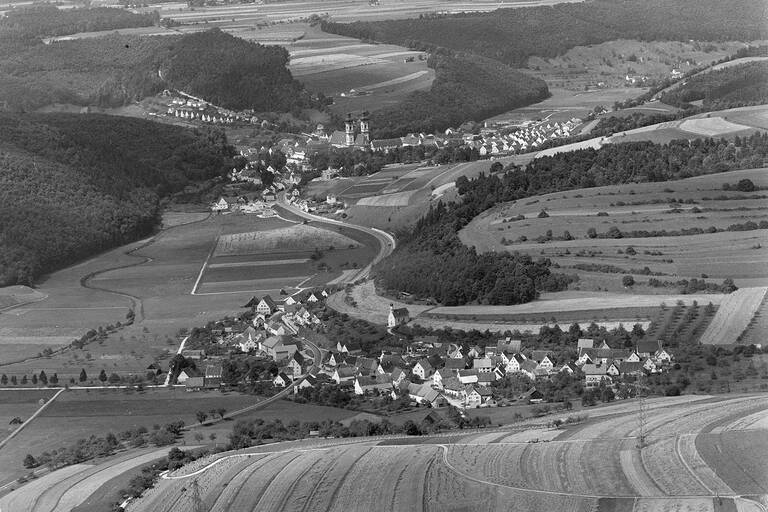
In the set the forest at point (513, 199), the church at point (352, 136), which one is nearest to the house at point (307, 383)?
the forest at point (513, 199)

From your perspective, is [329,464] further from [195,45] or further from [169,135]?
[195,45]

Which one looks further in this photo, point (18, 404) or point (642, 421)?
point (18, 404)

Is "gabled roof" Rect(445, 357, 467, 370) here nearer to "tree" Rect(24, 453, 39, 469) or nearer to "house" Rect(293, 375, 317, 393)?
"house" Rect(293, 375, 317, 393)

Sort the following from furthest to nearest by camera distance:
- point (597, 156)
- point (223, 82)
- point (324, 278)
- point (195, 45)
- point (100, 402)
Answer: point (195, 45)
point (223, 82)
point (597, 156)
point (324, 278)
point (100, 402)

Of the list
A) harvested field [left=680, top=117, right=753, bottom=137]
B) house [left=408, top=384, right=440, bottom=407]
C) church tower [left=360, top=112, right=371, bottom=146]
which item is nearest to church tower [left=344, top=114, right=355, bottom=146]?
church tower [left=360, top=112, right=371, bottom=146]

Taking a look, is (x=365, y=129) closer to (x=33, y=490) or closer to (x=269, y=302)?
(x=269, y=302)

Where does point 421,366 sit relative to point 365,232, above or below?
above

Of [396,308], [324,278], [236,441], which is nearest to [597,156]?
[324,278]

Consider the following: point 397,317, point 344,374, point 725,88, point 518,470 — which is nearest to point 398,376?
point 344,374
